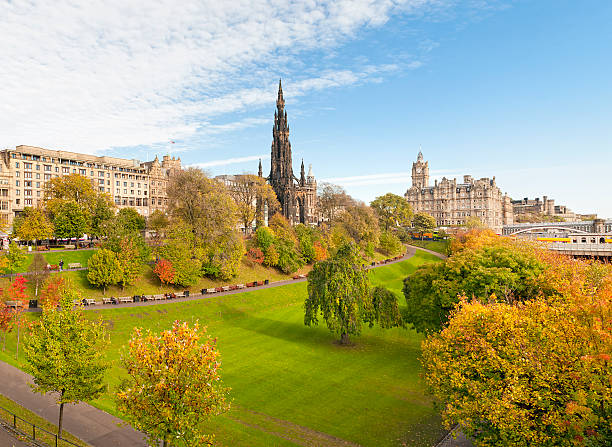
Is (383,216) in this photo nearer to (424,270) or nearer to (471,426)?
(424,270)

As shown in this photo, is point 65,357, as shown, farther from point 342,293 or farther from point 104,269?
point 104,269

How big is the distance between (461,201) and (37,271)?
154 meters

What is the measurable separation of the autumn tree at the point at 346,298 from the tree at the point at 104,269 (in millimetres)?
25791

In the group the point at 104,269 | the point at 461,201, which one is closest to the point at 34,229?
the point at 104,269

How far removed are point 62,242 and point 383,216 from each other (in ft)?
295

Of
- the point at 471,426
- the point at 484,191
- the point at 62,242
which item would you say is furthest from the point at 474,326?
the point at 484,191

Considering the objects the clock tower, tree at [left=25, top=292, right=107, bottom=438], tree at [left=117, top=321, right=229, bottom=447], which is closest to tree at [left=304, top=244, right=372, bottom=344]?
tree at [left=25, top=292, right=107, bottom=438]

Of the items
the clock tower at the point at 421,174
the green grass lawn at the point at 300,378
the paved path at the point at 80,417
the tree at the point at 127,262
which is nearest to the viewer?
the paved path at the point at 80,417

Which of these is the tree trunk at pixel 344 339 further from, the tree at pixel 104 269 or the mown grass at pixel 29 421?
the tree at pixel 104 269

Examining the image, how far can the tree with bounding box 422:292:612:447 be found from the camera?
13984 millimetres

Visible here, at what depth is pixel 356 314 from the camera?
1452 inches

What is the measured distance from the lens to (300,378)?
100 ft

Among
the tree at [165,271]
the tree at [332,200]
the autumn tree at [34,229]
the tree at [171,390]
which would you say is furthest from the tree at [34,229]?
the tree at [332,200]

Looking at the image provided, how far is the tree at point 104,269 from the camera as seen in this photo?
156 feet
